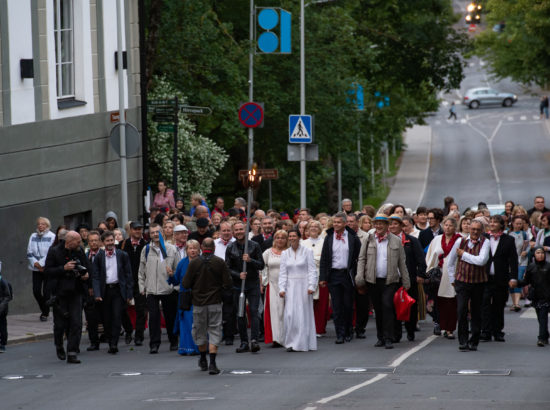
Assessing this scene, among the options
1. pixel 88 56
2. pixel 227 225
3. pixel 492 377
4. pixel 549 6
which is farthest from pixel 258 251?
pixel 549 6

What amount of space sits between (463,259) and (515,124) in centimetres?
6912

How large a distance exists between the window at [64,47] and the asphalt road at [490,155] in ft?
94.2

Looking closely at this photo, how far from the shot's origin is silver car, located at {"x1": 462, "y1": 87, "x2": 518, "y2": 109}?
96.0m

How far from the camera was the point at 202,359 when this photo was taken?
52.2 ft

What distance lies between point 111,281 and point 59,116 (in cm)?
785

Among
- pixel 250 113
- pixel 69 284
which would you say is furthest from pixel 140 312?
pixel 250 113

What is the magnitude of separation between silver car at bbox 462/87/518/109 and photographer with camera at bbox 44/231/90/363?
81247 mm

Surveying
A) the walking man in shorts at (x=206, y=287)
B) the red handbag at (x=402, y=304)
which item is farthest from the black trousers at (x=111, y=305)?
the red handbag at (x=402, y=304)

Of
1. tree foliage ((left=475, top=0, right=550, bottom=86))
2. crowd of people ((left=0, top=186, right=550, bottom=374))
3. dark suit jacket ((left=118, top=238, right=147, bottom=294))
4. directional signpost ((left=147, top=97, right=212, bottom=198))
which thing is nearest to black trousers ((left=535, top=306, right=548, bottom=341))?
crowd of people ((left=0, top=186, right=550, bottom=374))

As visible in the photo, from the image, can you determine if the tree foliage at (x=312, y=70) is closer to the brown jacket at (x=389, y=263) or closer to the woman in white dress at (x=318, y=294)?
the woman in white dress at (x=318, y=294)

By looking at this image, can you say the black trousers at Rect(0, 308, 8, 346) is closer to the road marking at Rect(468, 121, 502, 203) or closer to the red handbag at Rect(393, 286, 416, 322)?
the red handbag at Rect(393, 286, 416, 322)

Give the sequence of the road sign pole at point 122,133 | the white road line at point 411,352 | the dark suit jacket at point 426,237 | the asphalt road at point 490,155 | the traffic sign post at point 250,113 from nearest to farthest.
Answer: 1. the white road line at point 411,352
2. the dark suit jacket at point 426,237
3. the road sign pole at point 122,133
4. the traffic sign post at point 250,113
5. the asphalt road at point 490,155

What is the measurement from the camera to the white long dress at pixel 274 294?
18.1 meters

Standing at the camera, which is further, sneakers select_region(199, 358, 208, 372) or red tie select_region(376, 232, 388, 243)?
red tie select_region(376, 232, 388, 243)
